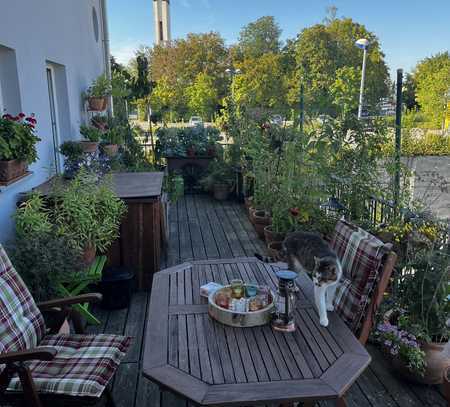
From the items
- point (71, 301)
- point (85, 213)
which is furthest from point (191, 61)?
point (71, 301)

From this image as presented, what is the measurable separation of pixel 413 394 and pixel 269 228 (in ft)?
7.63

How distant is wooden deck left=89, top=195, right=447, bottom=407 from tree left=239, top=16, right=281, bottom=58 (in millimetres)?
26774

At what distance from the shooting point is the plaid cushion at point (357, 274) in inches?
71.3

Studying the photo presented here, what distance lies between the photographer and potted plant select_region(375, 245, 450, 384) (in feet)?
7.20

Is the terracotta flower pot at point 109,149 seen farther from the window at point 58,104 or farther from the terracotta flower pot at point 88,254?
the terracotta flower pot at point 88,254

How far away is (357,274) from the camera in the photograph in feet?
6.25

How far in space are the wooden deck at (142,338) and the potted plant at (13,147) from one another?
1220 mm

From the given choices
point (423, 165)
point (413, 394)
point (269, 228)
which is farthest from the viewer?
point (423, 165)

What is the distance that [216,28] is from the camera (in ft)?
85.0

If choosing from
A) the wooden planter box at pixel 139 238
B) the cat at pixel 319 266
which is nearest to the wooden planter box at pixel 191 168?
the wooden planter box at pixel 139 238

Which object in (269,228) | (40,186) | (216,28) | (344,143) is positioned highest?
(216,28)

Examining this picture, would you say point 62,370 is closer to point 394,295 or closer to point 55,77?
point 394,295

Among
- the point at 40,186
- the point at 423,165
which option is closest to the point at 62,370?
the point at 40,186

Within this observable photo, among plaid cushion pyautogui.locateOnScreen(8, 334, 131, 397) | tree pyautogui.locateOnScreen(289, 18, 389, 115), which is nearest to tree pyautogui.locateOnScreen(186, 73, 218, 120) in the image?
tree pyautogui.locateOnScreen(289, 18, 389, 115)
